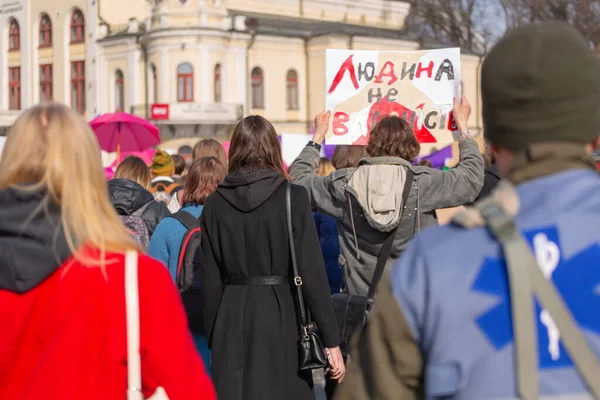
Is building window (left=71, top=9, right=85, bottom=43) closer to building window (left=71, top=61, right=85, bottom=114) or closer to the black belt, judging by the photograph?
building window (left=71, top=61, right=85, bottom=114)

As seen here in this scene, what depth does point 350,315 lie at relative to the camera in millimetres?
4859

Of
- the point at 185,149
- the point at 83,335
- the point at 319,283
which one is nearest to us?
the point at 83,335

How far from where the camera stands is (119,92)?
47.1 meters

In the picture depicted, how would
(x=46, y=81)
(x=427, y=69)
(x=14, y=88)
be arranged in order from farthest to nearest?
(x=14, y=88) < (x=46, y=81) < (x=427, y=69)

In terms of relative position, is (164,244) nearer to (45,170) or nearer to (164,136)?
(45,170)

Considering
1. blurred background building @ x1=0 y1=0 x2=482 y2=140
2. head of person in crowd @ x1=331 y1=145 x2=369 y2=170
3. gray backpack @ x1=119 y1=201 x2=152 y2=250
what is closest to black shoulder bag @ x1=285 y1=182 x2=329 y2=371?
gray backpack @ x1=119 y1=201 x2=152 y2=250

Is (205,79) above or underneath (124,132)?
above

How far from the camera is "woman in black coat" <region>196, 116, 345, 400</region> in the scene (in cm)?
453

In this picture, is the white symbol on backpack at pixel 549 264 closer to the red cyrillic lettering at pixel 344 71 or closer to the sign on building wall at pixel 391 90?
the sign on building wall at pixel 391 90

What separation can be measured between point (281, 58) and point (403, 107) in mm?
39637

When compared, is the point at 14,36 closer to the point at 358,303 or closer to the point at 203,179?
the point at 203,179

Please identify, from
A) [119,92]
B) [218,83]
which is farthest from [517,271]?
[119,92]

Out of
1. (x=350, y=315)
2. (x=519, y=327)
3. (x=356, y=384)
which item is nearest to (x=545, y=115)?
(x=519, y=327)

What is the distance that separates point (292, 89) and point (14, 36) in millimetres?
17906
